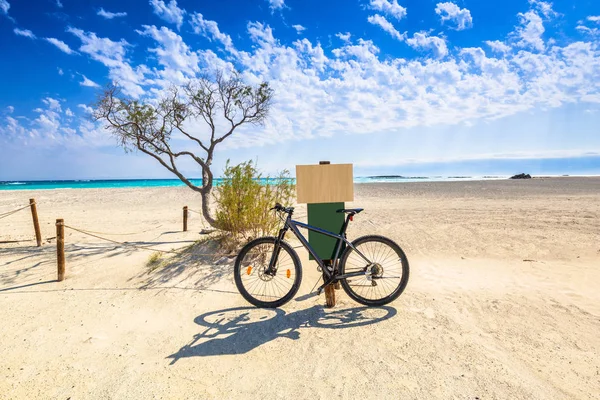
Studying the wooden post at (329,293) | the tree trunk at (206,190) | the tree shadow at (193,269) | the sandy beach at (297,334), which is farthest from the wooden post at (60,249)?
the wooden post at (329,293)

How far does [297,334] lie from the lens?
4.22 meters

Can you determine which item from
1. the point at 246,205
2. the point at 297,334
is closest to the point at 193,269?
the point at 246,205

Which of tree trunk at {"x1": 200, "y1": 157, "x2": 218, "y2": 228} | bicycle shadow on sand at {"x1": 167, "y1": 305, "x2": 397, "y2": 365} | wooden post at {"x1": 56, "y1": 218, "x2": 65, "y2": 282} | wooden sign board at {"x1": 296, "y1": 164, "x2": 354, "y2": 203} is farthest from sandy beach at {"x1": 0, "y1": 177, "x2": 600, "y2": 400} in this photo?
tree trunk at {"x1": 200, "y1": 157, "x2": 218, "y2": 228}

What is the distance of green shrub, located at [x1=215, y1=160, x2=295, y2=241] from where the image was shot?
733 cm

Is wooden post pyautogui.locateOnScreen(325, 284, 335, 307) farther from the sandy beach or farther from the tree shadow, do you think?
the tree shadow

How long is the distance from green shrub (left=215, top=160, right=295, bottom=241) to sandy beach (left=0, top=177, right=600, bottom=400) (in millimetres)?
784

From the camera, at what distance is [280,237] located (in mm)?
4750

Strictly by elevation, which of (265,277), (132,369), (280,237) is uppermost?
(280,237)

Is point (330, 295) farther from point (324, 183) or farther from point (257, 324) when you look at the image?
point (324, 183)

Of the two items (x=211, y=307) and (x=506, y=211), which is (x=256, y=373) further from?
(x=506, y=211)

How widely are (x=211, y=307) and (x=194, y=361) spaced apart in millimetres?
1426

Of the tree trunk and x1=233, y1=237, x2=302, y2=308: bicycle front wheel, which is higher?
the tree trunk

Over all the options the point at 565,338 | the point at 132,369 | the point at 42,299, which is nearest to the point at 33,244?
the point at 42,299

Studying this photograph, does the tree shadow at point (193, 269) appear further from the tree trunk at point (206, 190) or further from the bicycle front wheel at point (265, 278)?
the tree trunk at point (206, 190)
